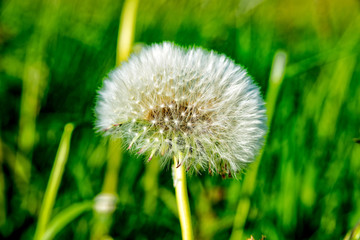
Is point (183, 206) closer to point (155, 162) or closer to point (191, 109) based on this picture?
point (191, 109)

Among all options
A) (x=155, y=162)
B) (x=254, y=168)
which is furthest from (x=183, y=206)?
(x=155, y=162)

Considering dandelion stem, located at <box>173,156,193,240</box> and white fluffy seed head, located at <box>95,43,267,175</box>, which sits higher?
white fluffy seed head, located at <box>95,43,267,175</box>

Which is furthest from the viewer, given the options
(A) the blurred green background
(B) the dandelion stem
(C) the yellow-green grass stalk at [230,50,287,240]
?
(A) the blurred green background

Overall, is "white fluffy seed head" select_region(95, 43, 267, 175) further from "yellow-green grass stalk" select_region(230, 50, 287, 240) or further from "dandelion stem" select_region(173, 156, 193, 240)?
"yellow-green grass stalk" select_region(230, 50, 287, 240)

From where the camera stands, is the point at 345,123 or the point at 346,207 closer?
the point at 346,207

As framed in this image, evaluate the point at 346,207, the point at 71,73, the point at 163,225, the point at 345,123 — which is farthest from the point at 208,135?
the point at 71,73

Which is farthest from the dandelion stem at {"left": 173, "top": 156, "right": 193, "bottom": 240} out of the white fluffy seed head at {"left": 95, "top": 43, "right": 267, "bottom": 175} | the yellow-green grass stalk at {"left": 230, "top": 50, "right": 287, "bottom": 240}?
the yellow-green grass stalk at {"left": 230, "top": 50, "right": 287, "bottom": 240}

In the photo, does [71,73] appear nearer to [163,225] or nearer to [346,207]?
[163,225]

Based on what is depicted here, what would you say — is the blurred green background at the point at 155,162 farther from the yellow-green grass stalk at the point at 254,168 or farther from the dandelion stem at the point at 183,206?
the dandelion stem at the point at 183,206
